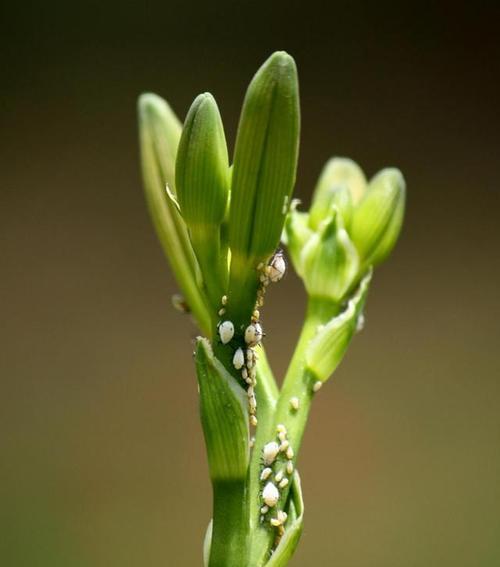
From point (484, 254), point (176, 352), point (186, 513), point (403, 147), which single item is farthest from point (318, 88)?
point (186, 513)

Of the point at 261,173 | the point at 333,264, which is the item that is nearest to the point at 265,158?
the point at 261,173

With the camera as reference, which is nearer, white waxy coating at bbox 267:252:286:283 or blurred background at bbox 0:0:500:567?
white waxy coating at bbox 267:252:286:283

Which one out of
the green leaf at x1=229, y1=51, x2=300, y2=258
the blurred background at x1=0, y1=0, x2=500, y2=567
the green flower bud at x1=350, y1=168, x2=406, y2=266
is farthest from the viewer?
the blurred background at x1=0, y1=0, x2=500, y2=567

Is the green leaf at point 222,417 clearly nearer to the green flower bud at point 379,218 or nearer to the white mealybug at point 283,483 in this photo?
the white mealybug at point 283,483

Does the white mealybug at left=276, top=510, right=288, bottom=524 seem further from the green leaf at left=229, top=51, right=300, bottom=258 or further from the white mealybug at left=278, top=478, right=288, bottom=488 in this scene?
the green leaf at left=229, top=51, right=300, bottom=258

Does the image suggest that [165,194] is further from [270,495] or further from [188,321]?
[188,321]

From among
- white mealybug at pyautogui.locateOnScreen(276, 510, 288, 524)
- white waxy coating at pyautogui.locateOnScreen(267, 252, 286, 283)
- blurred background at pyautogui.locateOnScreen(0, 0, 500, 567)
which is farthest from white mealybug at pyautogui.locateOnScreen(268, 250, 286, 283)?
blurred background at pyautogui.locateOnScreen(0, 0, 500, 567)
